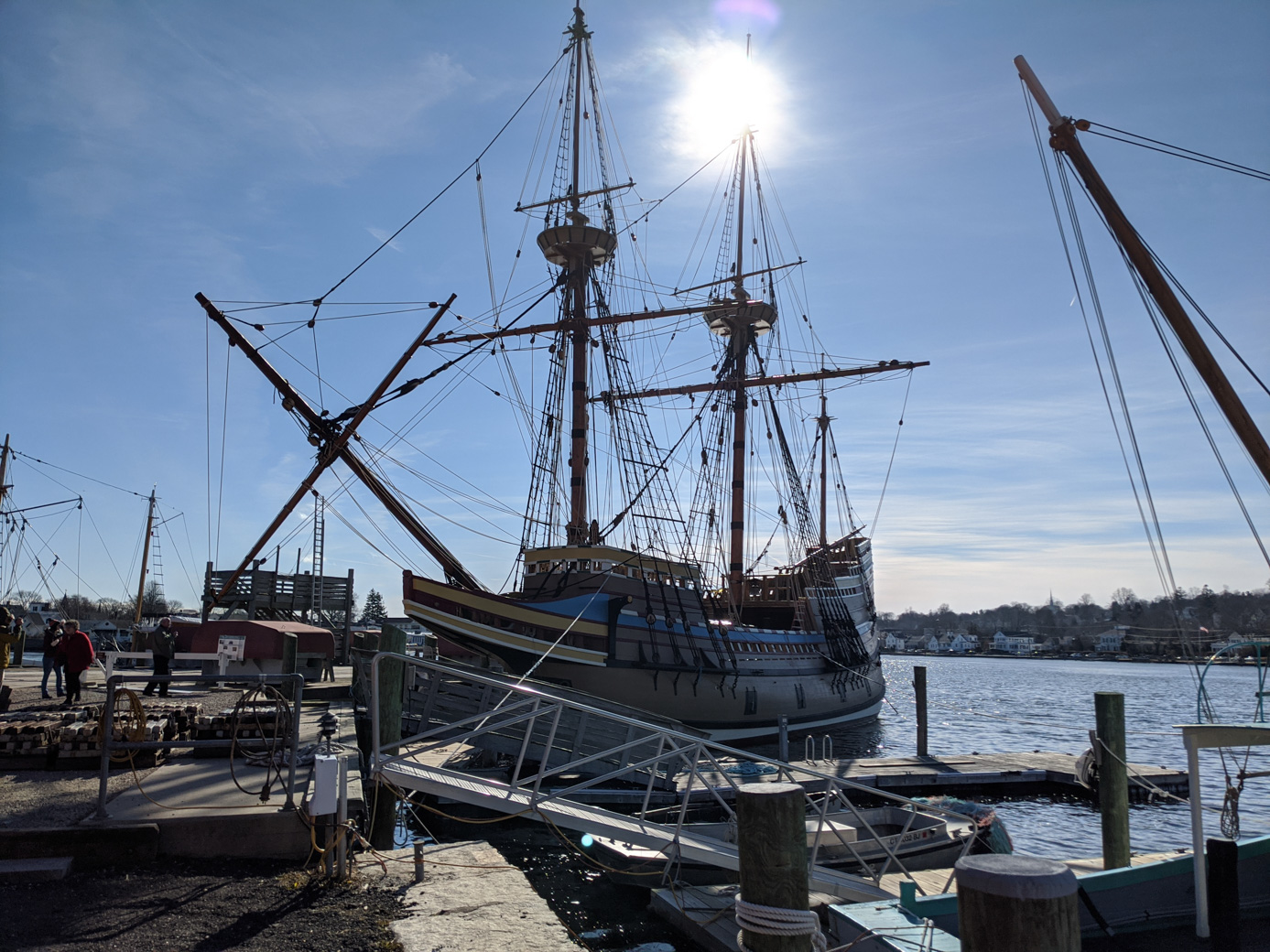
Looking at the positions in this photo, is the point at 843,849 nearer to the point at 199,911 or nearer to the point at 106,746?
the point at 199,911

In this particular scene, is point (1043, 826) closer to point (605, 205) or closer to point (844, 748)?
point (844, 748)

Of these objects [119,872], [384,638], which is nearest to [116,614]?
[384,638]

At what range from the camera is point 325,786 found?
678 centimetres

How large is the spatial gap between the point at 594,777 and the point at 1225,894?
851 centimetres

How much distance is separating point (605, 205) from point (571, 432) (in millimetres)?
8921

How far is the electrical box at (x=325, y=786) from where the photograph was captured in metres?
6.77

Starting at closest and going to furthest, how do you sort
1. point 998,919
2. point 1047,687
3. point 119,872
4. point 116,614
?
point 998,919, point 119,872, point 1047,687, point 116,614

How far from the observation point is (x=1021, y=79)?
12594mm

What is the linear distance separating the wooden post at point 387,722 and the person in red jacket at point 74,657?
4.96 metres

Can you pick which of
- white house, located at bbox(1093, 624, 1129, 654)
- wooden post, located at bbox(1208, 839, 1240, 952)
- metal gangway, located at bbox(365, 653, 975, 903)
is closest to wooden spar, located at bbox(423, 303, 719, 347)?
metal gangway, located at bbox(365, 653, 975, 903)

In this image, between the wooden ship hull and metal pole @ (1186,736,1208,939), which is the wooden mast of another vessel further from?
metal pole @ (1186,736,1208,939)

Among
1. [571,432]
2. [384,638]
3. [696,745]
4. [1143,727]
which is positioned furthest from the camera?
[1143,727]

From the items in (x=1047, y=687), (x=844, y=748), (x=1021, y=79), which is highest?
(x=1021, y=79)

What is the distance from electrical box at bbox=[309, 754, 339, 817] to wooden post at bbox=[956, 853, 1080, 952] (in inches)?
205
